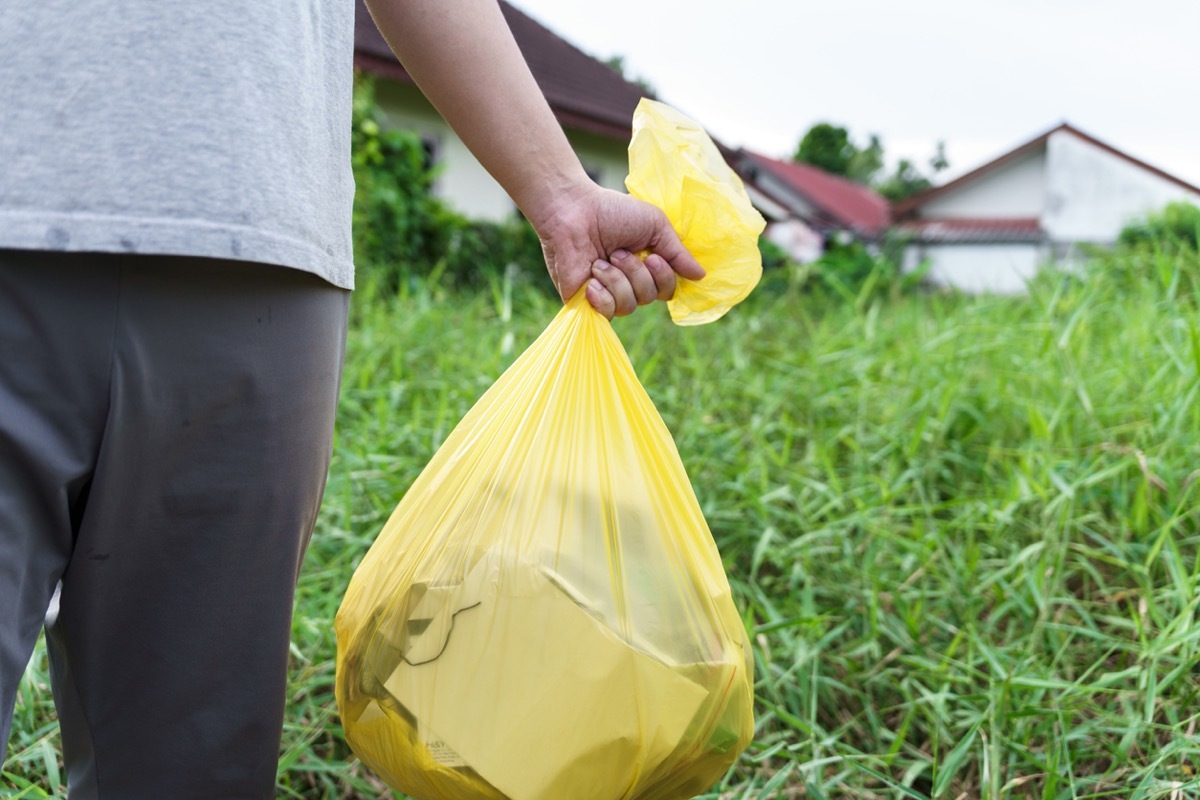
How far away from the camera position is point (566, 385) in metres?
1.09

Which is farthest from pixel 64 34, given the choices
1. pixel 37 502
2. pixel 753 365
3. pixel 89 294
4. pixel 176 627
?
pixel 753 365

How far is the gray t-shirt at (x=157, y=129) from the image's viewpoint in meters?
0.73

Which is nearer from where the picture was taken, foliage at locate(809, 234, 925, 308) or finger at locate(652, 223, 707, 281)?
finger at locate(652, 223, 707, 281)

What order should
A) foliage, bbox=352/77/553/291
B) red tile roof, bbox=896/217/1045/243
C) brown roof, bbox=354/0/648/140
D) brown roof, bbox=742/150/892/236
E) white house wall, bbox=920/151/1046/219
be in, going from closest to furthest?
foliage, bbox=352/77/553/291 → brown roof, bbox=354/0/648/140 → red tile roof, bbox=896/217/1045/243 → white house wall, bbox=920/151/1046/219 → brown roof, bbox=742/150/892/236

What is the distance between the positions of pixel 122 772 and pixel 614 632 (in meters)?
0.47

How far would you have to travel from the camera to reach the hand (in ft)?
3.50

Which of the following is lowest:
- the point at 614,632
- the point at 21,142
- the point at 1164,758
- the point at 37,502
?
the point at 1164,758

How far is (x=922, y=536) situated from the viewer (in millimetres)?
2164

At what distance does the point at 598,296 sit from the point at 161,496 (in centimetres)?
48

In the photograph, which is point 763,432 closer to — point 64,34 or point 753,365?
point 753,365

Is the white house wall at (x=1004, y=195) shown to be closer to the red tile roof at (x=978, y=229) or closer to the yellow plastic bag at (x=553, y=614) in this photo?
the red tile roof at (x=978, y=229)

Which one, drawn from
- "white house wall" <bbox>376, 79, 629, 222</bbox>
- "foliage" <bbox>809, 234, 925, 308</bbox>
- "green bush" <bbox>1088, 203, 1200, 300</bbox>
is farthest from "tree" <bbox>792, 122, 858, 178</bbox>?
"green bush" <bbox>1088, 203, 1200, 300</bbox>

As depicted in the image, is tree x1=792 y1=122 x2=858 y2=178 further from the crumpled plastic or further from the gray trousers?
the gray trousers

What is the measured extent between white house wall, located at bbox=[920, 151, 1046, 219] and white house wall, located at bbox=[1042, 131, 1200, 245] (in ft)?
3.39
